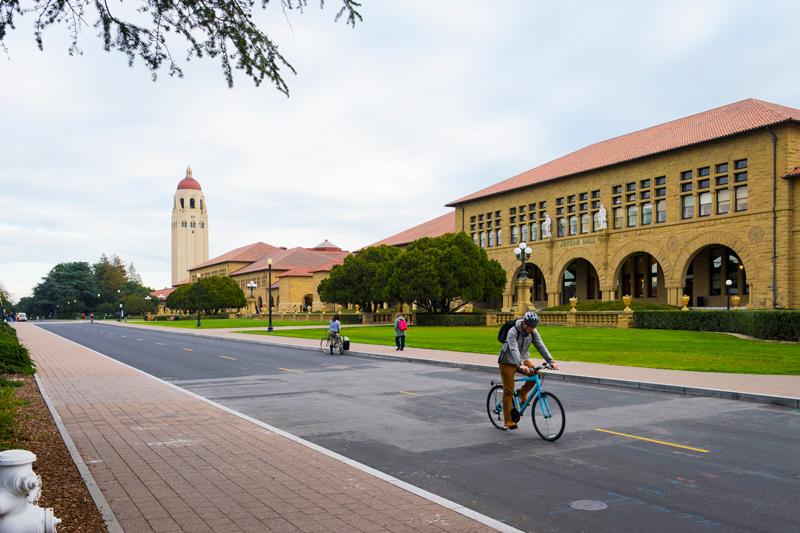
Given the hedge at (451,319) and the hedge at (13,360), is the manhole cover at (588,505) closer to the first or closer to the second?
the hedge at (13,360)

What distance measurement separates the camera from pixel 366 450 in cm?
830

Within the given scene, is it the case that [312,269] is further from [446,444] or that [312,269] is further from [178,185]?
[446,444]

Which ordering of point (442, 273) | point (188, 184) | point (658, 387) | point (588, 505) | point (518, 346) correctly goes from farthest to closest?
point (188, 184) → point (442, 273) → point (658, 387) → point (518, 346) → point (588, 505)

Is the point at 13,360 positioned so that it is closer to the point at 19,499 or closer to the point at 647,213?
the point at 19,499

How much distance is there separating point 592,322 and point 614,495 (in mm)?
36939

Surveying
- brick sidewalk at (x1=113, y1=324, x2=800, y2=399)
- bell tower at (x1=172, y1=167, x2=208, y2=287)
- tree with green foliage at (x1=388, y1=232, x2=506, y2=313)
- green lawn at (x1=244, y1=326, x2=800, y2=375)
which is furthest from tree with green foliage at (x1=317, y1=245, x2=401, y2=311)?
bell tower at (x1=172, y1=167, x2=208, y2=287)

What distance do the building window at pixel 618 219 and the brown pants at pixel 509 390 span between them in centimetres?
4551

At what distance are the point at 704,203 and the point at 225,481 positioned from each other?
45417mm

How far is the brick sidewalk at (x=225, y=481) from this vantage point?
5.32 metres

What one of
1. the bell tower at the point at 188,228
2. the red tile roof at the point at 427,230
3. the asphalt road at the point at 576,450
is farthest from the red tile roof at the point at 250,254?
the asphalt road at the point at 576,450

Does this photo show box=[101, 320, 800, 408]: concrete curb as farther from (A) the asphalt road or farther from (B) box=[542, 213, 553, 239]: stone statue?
(B) box=[542, 213, 553, 239]: stone statue

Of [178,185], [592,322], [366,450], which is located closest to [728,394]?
[366,450]

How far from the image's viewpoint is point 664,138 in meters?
50.1

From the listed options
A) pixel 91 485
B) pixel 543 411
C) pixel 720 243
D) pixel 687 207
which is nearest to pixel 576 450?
pixel 543 411
